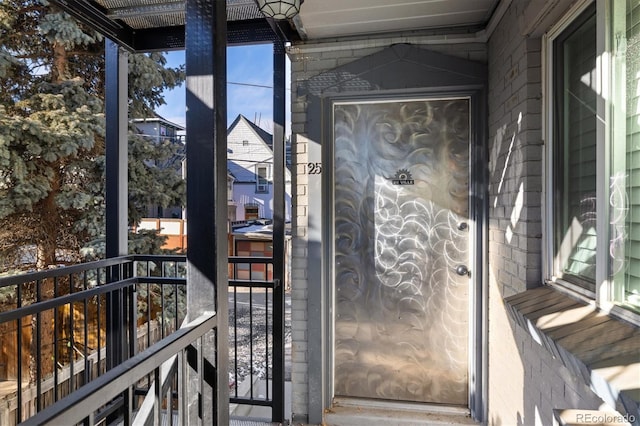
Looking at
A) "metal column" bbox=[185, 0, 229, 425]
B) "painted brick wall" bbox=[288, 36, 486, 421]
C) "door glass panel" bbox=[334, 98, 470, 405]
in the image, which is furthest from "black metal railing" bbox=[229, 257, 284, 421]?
"metal column" bbox=[185, 0, 229, 425]

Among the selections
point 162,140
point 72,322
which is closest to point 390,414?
point 72,322

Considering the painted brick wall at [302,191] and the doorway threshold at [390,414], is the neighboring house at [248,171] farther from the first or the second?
the doorway threshold at [390,414]

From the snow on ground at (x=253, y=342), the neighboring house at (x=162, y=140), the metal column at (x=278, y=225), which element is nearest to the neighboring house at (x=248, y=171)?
the snow on ground at (x=253, y=342)

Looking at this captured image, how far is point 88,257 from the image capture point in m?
4.41

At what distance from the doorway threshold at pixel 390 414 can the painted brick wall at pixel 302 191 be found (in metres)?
0.23

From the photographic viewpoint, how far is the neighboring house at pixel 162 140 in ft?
16.5

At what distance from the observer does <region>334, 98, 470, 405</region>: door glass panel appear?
239 cm

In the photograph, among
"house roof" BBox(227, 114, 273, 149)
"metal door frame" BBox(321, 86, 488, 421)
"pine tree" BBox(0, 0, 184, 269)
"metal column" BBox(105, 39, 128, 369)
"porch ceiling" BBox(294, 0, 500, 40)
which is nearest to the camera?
"porch ceiling" BBox(294, 0, 500, 40)

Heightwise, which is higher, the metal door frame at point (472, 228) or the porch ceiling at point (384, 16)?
the porch ceiling at point (384, 16)

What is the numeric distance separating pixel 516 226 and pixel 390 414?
1.46 metres

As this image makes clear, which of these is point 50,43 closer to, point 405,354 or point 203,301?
point 203,301

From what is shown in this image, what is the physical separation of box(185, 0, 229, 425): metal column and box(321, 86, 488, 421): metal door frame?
118cm

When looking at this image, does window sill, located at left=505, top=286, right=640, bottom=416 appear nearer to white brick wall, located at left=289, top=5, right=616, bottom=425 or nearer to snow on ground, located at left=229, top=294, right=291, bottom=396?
white brick wall, located at left=289, top=5, right=616, bottom=425

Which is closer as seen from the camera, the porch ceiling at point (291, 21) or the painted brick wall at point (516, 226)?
the painted brick wall at point (516, 226)
